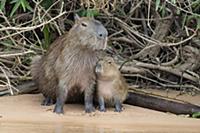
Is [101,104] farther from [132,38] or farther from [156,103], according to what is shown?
[132,38]

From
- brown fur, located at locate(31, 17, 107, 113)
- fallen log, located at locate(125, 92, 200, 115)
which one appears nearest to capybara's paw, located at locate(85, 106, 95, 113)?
brown fur, located at locate(31, 17, 107, 113)

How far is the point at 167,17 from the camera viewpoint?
295 inches

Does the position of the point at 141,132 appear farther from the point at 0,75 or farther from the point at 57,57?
the point at 0,75

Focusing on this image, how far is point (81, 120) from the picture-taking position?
568 cm

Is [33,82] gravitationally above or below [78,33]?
below

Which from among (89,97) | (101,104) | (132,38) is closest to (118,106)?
(101,104)

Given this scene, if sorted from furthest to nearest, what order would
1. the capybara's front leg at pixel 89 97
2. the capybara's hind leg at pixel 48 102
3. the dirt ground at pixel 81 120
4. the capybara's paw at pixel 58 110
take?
the capybara's hind leg at pixel 48 102 < the capybara's front leg at pixel 89 97 < the capybara's paw at pixel 58 110 < the dirt ground at pixel 81 120

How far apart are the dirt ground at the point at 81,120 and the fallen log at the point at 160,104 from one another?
3.9 inches

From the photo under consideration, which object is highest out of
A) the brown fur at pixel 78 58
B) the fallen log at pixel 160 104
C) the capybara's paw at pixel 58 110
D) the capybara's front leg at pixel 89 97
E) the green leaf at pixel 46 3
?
the green leaf at pixel 46 3

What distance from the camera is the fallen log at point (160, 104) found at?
615 centimetres

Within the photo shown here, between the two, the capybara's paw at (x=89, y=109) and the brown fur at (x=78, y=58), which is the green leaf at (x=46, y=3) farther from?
the capybara's paw at (x=89, y=109)

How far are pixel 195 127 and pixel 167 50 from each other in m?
2.25

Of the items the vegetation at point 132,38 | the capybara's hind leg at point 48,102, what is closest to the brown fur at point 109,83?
the capybara's hind leg at point 48,102

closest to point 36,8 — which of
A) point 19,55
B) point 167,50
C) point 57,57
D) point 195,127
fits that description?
point 19,55
